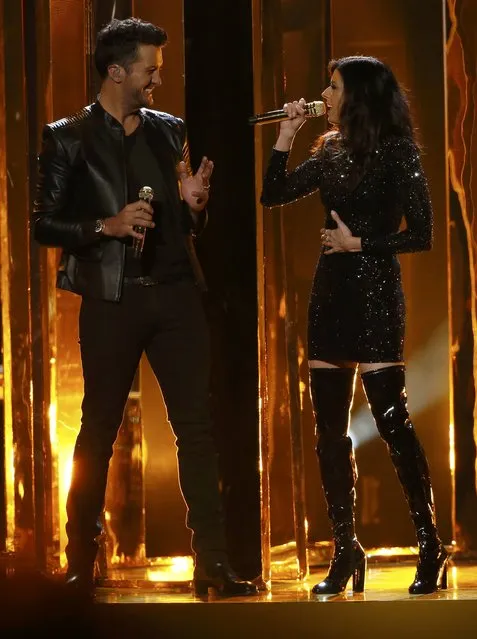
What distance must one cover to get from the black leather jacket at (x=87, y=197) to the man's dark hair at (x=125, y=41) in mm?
140

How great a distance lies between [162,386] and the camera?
357 centimetres

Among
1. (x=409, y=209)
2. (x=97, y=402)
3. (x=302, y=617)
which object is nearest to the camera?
(x=302, y=617)

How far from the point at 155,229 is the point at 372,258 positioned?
61 centimetres

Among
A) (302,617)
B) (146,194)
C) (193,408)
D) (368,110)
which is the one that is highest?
(368,110)

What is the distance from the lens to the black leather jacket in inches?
136

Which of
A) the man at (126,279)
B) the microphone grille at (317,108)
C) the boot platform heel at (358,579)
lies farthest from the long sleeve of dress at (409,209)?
the boot platform heel at (358,579)

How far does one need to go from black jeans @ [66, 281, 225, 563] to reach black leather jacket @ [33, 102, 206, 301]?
0.23 feet

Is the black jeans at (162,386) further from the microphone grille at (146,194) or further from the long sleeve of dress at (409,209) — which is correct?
the long sleeve of dress at (409,209)

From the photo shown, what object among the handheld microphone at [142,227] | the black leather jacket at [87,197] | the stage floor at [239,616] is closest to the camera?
the stage floor at [239,616]

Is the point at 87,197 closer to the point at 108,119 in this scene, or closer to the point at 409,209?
the point at 108,119

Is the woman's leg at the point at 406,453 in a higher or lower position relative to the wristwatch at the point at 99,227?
lower

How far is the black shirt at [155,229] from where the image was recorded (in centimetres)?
350

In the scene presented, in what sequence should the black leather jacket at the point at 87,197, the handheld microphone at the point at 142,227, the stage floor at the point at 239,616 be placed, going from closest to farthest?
the stage floor at the point at 239,616, the handheld microphone at the point at 142,227, the black leather jacket at the point at 87,197

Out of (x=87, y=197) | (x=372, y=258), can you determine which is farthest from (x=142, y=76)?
(x=372, y=258)
